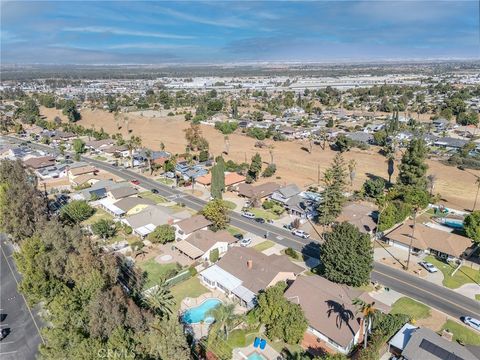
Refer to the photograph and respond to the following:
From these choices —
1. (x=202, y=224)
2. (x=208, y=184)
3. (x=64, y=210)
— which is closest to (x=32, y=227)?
(x=64, y=210)

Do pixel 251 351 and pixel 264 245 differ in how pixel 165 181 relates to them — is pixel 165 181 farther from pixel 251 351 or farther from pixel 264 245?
pixel 251 351

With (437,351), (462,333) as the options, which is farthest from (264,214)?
(437,351)

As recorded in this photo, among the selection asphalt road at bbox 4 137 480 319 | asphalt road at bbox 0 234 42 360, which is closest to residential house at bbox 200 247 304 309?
asphalt road at bbox 4 137 480 319

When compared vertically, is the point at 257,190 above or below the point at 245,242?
above

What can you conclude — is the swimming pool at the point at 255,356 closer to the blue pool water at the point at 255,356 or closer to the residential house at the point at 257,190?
the blue pool water at the point at 255,356

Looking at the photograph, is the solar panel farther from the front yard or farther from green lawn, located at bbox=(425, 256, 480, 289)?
the front yard

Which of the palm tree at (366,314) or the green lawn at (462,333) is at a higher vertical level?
the palm tree at (366,314)

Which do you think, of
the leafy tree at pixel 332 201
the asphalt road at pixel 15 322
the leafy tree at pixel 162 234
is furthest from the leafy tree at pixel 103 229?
the leafy tree at pixel 332 201
